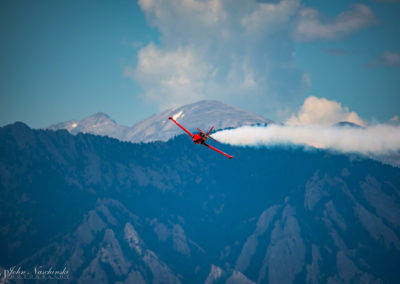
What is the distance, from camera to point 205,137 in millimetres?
164875
